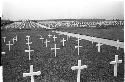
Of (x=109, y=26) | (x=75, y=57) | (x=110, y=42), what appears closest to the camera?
(x=109, y=26)

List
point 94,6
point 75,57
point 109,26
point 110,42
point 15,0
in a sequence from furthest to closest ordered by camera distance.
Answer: point 110,42, point 75,57, point 109,26, point 94,6, point 15,0

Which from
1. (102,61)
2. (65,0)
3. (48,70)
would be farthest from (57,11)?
(102,61)

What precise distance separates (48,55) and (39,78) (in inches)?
97.0

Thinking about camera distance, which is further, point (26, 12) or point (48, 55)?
point (48, 55)

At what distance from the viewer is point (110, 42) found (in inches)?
380

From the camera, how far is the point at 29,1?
5629 millimetres

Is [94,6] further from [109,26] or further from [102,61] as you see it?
[102,61]

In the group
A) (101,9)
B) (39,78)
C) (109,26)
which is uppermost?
(101,9)

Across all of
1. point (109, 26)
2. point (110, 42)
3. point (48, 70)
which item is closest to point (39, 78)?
point (48, 70)

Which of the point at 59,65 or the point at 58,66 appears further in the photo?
the point at 59,65

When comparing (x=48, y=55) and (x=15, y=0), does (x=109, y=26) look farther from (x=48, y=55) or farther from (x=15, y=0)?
(x=15, y=0)

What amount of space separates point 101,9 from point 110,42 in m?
3.87

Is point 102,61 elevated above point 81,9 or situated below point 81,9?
below

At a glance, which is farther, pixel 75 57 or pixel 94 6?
pixel 75 57
